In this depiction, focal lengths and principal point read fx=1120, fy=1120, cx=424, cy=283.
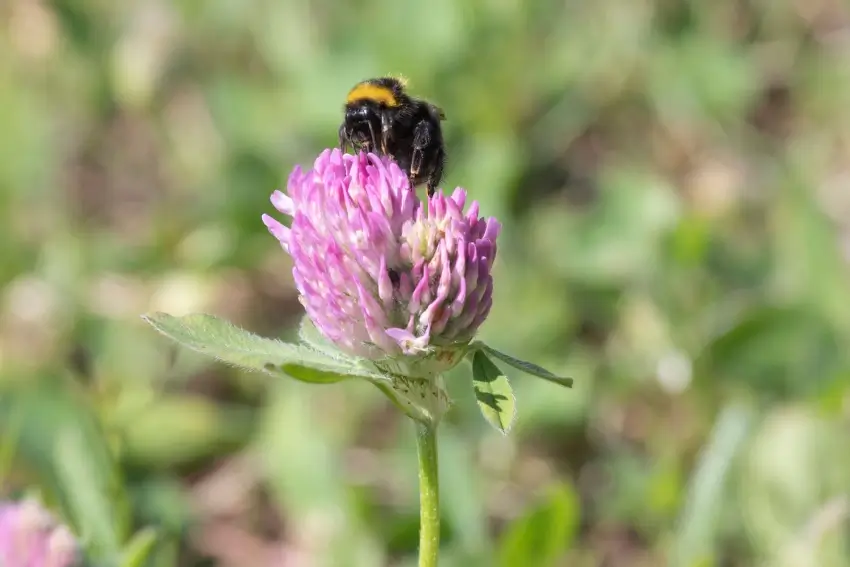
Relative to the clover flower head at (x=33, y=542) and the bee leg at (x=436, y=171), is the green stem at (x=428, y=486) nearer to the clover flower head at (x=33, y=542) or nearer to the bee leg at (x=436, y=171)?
the bee leg at (x=436, y=171)

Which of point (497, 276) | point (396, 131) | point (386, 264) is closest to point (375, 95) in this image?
point (396, 131)

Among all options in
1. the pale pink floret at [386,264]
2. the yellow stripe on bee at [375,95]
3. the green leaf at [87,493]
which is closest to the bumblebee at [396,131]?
the yellow stripe on bee at [375,95]

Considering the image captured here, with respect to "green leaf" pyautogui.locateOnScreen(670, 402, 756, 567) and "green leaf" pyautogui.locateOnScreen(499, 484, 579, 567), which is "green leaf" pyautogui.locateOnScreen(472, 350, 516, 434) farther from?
"green leaf" pyautogui.locateOnScreen(670, 402, 756, 567)

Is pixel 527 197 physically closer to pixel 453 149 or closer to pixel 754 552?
pixel 453 149

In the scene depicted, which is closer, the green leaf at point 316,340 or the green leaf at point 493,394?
the green leaf at point 493,394

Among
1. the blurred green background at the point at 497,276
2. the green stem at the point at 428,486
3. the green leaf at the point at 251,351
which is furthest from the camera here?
the blurred green background at the point at 497,276

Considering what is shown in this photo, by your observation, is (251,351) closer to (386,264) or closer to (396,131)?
(386,264)
